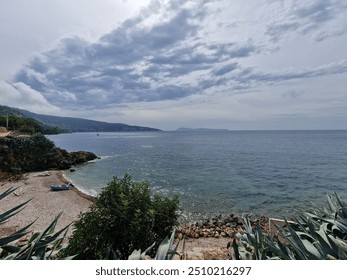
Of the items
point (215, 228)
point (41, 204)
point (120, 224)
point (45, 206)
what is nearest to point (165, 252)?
point (120, 224)

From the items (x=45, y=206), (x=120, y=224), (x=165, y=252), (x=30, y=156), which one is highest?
(x=165, y=252)

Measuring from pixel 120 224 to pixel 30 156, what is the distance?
3139cm

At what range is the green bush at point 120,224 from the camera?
18.2ft

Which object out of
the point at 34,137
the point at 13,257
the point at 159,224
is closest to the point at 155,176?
the point at 34,137

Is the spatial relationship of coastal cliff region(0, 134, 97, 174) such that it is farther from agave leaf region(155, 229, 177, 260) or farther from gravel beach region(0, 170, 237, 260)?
agave leaf region(155, 229, 177, 260)

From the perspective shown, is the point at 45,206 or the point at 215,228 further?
the point at 45,206

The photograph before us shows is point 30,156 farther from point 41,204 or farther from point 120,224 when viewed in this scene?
point 120,224

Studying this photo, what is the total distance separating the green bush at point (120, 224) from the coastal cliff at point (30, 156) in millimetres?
28065

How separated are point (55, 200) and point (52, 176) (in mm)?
10298

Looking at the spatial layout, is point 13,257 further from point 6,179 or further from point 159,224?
point 6,179

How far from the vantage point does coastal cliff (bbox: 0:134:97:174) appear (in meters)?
28.5

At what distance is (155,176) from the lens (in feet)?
92.7

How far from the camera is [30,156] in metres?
31.3

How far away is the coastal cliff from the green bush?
28065 mm
